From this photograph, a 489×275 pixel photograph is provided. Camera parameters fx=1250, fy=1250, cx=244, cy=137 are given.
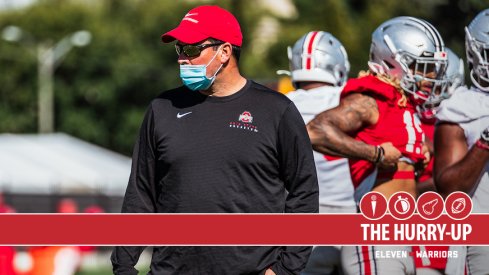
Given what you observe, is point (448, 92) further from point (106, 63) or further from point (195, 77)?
point (106, 63)

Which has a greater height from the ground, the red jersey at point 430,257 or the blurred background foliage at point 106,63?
the red jersey at point 430,257

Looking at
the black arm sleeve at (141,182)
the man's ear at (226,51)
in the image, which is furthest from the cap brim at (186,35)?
the black arm sleeve at (141,182)

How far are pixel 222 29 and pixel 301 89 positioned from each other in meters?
2.50

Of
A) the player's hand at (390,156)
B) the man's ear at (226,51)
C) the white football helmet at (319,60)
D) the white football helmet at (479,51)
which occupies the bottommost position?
→ the player's hand at (390,156)

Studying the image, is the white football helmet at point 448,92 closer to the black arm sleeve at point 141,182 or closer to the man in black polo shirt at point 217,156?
the man in black polo shirt at point 217,156

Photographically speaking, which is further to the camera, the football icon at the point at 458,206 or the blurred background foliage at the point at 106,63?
the blurred background foliage at the point at 106,63

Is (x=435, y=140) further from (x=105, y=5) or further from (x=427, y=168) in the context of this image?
(x=105, y=5)

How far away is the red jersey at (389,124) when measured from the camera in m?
6.76

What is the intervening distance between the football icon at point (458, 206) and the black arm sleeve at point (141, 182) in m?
1.61

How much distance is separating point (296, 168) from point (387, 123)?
134 cm

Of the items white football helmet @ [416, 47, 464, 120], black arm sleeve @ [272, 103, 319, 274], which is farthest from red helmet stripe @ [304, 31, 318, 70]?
black arm sleeve @ [272, 103, 319, 274]

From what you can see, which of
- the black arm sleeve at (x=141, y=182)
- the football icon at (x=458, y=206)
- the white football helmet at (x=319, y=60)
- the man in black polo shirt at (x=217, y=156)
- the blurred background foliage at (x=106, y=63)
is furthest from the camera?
the blurred background foliage at (x=106, y=63)

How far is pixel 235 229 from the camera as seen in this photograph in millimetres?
5457

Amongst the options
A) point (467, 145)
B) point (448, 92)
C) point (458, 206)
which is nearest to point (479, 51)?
point (467, 145)
